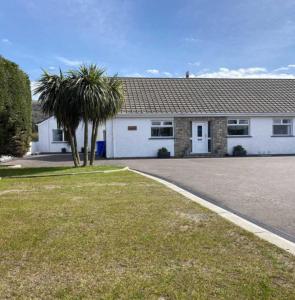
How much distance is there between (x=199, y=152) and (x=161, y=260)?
21.4 m

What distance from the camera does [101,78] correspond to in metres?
16.4

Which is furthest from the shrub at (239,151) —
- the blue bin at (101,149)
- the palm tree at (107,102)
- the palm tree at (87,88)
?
the palm tree at (87,88)

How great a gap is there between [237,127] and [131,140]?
711 cm

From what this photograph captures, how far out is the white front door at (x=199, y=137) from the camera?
25703 millimetres

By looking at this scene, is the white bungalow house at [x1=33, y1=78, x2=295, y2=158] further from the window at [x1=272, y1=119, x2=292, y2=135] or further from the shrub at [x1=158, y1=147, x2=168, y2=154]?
the shrub at [x1=158, y1=147, x2=168, y2=154]

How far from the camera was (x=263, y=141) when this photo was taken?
26.5m

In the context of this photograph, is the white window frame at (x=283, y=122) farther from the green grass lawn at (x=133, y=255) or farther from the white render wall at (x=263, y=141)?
the green grass lawn at (x=133, y=255)

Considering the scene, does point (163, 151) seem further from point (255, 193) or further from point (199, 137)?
point (255, 193)

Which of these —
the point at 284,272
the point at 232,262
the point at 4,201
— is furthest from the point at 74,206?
the point at 284,272

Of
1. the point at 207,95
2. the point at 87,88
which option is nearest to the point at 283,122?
the point at 207,95

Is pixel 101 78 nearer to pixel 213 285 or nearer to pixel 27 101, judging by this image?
pixel 27 101

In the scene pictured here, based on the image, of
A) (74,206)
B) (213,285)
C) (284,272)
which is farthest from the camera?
(74,206)

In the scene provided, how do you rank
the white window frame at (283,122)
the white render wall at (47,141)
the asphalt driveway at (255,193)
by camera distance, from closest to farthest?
the asphalt driveway at (255,193) < the white window frame at (283,122) < the white render wall at (47,141)

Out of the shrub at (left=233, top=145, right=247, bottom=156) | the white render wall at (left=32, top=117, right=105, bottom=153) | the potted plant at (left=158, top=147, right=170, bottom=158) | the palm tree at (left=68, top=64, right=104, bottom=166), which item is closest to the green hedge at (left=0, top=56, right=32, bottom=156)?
the palm tree at (left=68, top=64, right=104, bottom=166)
